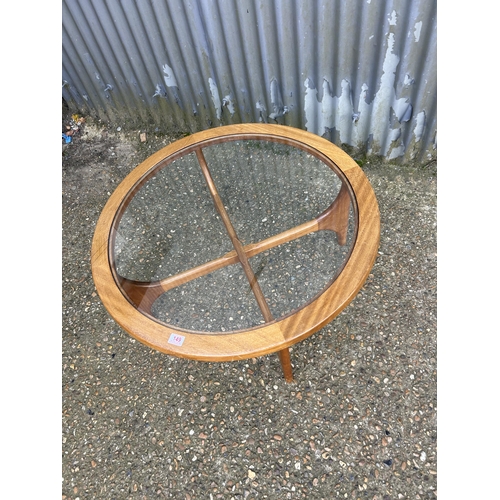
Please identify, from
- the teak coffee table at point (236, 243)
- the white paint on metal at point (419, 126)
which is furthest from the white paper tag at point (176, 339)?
the white paint on metal at point (419, 126)

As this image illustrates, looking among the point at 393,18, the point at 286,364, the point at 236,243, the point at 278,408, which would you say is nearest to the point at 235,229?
the point at 236,243

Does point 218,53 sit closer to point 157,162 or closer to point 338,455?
point 157,162

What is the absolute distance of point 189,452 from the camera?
5.92 feet

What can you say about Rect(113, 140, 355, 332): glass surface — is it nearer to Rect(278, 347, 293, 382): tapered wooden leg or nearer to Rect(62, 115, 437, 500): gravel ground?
Rect(278, 347, 293, 382): tapered wooden leg

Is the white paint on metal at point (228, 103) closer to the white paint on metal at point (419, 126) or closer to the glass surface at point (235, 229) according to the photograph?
the glass surface at point (235, 229)

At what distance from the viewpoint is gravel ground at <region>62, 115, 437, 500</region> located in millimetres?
1705

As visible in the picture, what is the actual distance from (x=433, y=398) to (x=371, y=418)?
0.87ft

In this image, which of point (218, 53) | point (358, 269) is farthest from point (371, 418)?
point (218, 53)

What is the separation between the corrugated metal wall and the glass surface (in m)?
0.64

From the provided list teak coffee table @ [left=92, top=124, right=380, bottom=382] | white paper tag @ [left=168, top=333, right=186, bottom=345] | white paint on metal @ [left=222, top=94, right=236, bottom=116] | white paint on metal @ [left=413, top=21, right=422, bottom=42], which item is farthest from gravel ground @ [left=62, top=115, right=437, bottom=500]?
white paint on metal @ [left=222, top=94, right=236, bottom=116]

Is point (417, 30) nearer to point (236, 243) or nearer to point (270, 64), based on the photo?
point (270, 64)

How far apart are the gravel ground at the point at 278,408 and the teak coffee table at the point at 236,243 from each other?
0.21m

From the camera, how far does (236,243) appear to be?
1.76 meters

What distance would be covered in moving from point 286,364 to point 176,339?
557 mm
